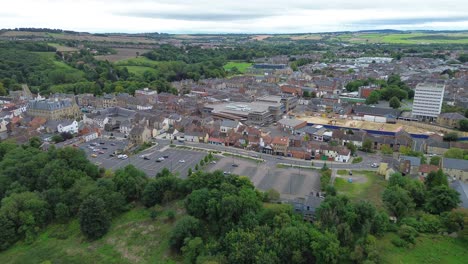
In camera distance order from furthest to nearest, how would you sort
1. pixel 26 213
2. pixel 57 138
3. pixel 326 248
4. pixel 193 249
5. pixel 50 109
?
pixel 50 109 → pixel 57 138 → pixel 26 213 → pixel 193 249 → pixel 326 248

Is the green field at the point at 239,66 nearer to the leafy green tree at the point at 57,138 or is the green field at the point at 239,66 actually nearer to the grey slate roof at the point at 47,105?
the grey slate roof at the point at 47,105

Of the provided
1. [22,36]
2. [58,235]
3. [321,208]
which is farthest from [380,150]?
[22,36]

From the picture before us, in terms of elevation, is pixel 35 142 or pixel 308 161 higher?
pixel 35 142

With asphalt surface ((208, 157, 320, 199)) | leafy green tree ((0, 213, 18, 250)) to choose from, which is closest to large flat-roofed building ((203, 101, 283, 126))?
asphalt surface ((208, 157, 320, 199))

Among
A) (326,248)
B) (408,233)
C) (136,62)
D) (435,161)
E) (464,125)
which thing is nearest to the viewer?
(326,248)

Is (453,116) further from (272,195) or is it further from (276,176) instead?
(272,195)

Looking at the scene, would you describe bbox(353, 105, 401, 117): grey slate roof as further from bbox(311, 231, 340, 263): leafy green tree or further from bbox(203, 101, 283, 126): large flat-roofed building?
bbox(311, 231, 340, 263): leafy green tree

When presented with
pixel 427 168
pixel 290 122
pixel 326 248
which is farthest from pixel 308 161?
pixel 326 248
